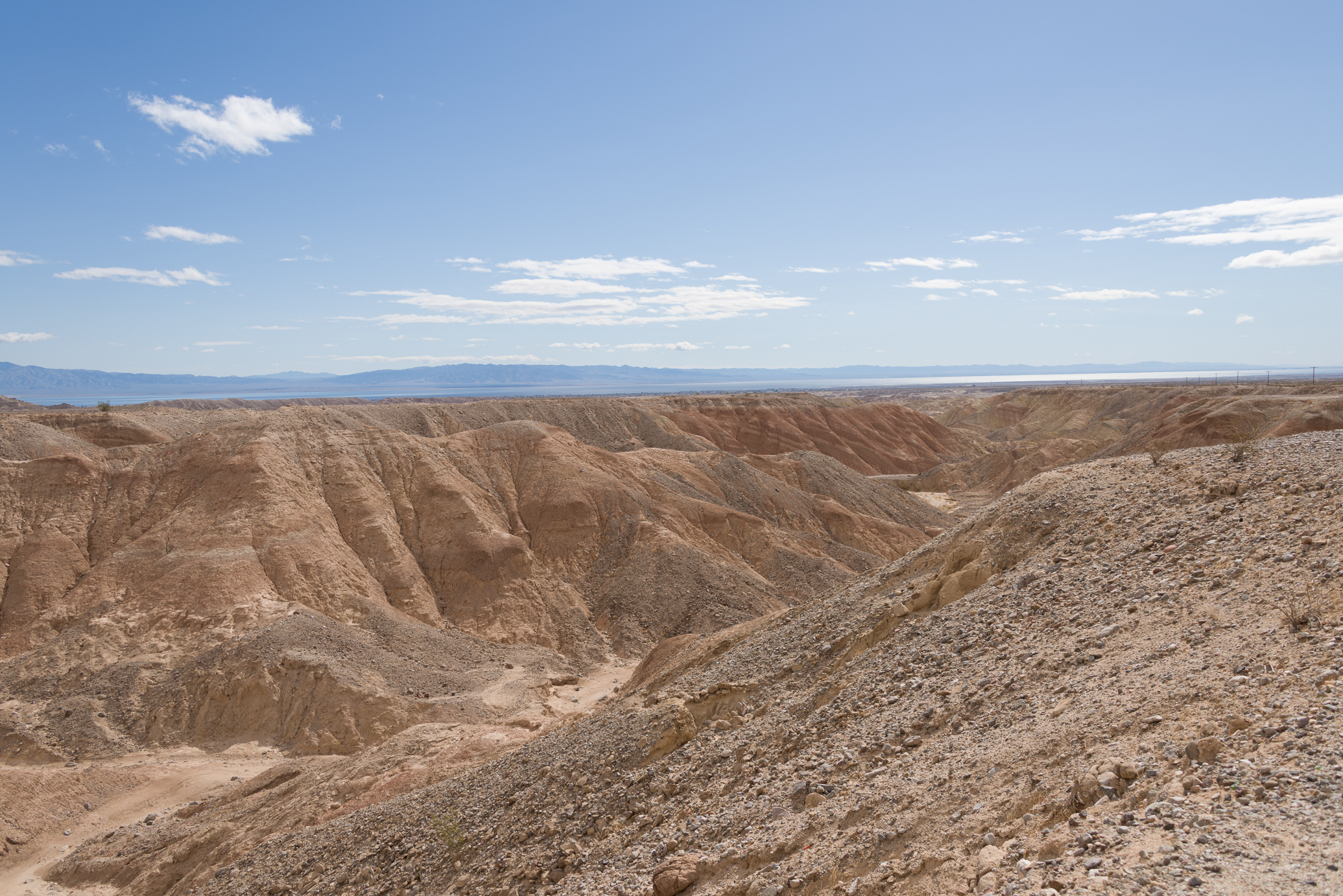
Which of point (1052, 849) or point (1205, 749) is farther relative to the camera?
point (1205, 749)

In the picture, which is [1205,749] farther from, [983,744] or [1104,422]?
[1104,422]

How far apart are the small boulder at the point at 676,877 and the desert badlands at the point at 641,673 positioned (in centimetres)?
5

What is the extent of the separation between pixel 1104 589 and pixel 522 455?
1512 inches

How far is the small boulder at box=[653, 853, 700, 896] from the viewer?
8.66 metres

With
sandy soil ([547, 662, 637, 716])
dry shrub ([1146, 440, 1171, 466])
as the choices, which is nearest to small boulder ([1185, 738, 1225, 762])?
dry shrub ([1146, 440, 1171, 466])

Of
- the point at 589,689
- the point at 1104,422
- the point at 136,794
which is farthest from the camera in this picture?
the point at 1104,422

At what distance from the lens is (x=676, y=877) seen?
28.6 feet

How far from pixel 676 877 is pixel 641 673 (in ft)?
45.8

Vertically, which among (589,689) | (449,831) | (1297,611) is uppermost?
(1297,611)

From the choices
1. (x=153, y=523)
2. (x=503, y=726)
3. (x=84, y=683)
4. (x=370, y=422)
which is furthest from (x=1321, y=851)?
(x=370, y=422)

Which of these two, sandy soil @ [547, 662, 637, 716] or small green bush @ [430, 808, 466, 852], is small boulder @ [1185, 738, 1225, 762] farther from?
sandy soil @ [547, 662, 637, 716]

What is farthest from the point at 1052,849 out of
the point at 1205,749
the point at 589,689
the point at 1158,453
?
the point at 589,689

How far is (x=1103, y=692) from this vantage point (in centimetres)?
823

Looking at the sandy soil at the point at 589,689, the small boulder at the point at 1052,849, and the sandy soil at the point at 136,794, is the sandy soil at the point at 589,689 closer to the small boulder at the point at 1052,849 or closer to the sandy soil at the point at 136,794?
the sandy soil at the point at 136,794
